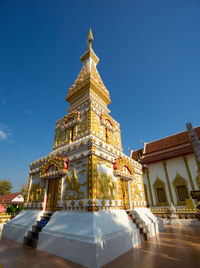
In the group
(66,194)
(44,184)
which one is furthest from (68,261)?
(44,184)

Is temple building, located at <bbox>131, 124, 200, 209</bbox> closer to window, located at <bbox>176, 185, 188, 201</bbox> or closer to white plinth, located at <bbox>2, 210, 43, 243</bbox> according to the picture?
window, located at <bbox>176, 185, 188, 201</bbox>

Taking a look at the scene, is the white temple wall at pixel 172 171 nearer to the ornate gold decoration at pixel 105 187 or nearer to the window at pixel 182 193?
the window at pixel 182 193

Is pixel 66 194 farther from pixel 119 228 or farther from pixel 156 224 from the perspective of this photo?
pixel 156 224

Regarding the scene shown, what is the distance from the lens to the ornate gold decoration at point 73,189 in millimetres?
5532

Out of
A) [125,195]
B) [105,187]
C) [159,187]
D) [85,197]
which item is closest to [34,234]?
[85,197]

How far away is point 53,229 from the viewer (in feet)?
16.4

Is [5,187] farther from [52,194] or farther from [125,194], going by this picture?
[125,194]

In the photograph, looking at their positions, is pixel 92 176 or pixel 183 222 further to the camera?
pixel 183 222

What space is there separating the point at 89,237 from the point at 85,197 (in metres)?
1.47

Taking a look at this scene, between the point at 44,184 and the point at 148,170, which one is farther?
the point at 148,170

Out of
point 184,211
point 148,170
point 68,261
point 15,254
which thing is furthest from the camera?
point 148,170

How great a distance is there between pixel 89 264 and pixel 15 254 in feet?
9.32

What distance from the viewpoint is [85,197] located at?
207 inches

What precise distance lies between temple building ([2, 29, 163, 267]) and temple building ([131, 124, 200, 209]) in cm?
716
